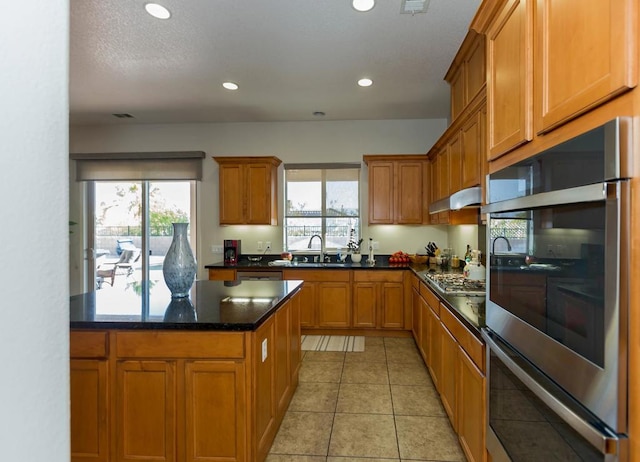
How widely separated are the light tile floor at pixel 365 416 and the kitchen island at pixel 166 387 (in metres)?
0.55

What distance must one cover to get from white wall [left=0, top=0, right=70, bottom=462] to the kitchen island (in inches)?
48.4

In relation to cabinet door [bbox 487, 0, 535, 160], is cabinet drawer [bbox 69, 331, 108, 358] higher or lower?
lower

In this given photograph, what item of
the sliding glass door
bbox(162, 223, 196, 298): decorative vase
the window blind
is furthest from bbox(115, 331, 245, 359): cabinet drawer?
the window blind

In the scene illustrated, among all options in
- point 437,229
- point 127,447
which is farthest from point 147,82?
point 437,229

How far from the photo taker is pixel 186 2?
8.11 feet

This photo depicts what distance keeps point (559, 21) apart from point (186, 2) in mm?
2394

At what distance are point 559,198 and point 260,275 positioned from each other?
3979 millimetres

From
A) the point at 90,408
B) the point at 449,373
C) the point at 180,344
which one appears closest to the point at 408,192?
the point at 449,373

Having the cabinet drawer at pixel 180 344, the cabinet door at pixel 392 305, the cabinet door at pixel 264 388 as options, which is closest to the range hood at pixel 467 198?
the cabinet door at pixel 264 388

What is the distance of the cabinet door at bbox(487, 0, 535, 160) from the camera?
1.28m

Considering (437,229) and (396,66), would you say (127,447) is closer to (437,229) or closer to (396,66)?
(396,66)

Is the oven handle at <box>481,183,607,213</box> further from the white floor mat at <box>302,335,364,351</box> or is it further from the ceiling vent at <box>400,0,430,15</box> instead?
the white floor mat at <box>302,335,364,351</box>

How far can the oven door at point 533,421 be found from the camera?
0.88 metres

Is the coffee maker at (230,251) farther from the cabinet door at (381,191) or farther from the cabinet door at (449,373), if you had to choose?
the cabinet door at (449,373)
